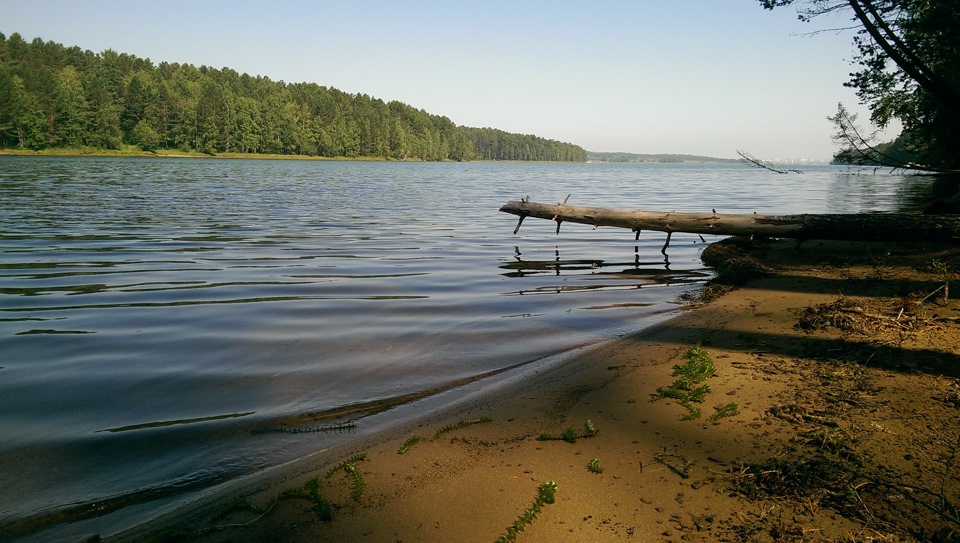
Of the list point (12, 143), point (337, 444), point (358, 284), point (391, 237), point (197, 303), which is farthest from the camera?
point (12, 143)

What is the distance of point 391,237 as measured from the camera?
16.3 meters

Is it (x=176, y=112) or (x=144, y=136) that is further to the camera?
(x=176, y=112)

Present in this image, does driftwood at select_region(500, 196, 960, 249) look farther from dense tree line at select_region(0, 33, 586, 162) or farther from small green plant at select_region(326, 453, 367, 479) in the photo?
dense tree line at select_region(0, 33, 586, 162)

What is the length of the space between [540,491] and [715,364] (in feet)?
8.50

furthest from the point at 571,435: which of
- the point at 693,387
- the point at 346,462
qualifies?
the point at 346,462

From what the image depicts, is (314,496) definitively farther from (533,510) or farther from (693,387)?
(693,387)

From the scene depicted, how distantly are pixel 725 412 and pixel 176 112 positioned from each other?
121m

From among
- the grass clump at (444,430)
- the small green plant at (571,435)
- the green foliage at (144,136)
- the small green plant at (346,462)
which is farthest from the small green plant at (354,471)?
the green foliage at (144,136)

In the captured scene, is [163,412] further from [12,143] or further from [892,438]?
[12,143]

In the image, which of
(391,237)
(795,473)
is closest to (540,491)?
(795,473)

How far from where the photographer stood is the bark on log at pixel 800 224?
844 centimetres

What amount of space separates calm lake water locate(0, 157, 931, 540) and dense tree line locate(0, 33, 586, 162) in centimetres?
8999

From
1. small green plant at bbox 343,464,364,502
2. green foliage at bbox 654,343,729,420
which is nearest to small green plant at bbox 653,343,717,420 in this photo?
green foliage at bbox 654,343,729,420

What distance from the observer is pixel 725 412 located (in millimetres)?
3611
